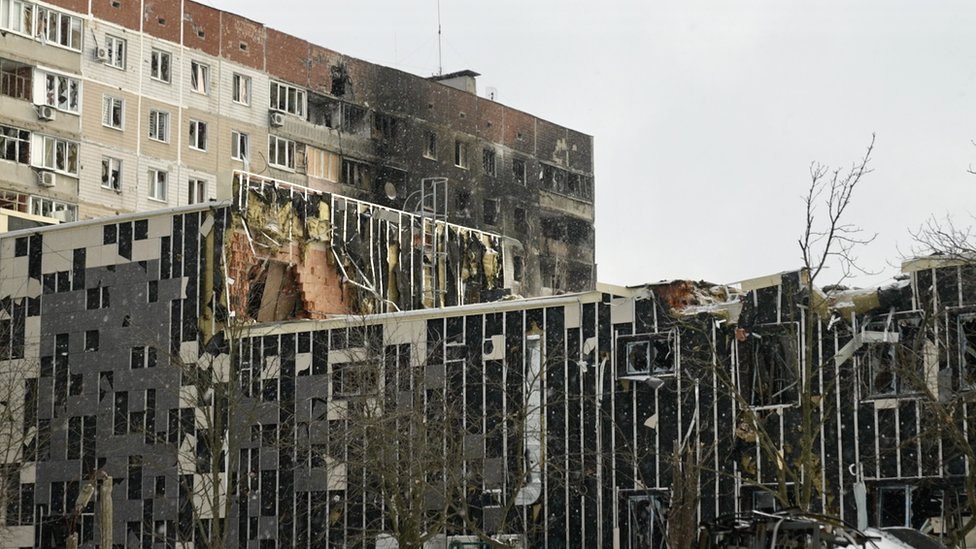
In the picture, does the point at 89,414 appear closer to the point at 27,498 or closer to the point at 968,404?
the point at 27,498

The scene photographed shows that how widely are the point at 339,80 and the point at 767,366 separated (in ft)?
131

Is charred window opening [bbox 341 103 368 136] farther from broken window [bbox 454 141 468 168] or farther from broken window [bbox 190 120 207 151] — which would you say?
broken window [bbox 190 120 207 151]

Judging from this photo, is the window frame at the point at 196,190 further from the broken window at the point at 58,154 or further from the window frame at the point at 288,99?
the broken window at the point at 58,154

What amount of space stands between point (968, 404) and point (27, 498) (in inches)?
991

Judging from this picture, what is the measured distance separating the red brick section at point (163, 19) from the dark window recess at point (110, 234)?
20788 mm

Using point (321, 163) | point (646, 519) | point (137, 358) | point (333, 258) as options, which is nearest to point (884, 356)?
point (646, 519)

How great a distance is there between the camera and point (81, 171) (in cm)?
6066

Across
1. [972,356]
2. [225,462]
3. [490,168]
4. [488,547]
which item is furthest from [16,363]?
[490,168]

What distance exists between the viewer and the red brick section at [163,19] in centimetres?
6312

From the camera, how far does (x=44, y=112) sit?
59.2 metres

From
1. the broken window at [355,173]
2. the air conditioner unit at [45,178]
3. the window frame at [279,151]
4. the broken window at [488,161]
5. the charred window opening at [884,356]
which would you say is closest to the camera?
the charred window opening at [884,356]

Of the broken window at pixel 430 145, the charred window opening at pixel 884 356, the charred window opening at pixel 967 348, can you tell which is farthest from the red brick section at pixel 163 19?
the charred window opening at pixel 967 348

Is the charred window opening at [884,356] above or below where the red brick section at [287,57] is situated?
below

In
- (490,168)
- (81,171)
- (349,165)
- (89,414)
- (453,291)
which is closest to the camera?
(89,414)
